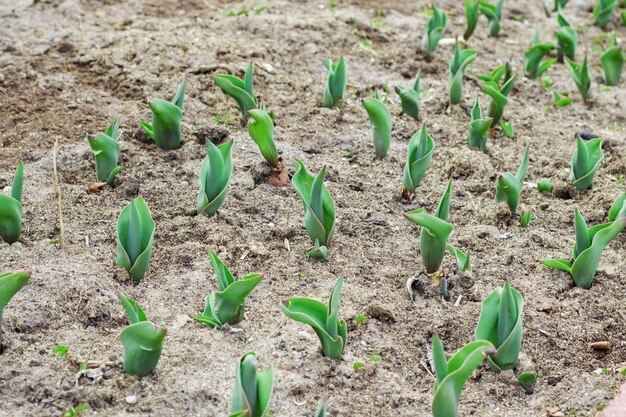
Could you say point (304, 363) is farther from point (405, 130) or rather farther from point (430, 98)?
point (430, 98)

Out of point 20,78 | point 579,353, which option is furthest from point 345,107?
point 579,353

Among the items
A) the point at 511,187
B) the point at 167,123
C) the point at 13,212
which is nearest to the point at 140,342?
the point at 13,212

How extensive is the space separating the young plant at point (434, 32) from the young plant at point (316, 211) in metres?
1.69

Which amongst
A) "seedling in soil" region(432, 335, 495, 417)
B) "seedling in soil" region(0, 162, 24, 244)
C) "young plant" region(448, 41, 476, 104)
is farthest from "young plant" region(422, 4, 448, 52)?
"seedling in soil" region(432, 335, 495, 417)

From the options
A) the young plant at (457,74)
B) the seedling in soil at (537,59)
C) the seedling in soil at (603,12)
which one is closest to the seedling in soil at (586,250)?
the young plant at (457,74)

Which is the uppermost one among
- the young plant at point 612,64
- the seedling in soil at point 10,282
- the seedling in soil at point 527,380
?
the seedling in soil at point 10,282

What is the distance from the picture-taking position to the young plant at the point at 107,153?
10.8ft

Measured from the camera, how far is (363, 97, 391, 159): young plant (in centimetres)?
354

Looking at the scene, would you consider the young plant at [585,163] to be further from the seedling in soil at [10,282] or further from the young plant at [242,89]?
the seedling in soil at [10,282]

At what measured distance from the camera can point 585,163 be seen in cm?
355

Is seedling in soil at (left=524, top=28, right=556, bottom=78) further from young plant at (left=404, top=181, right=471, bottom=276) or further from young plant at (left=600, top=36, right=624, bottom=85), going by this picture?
young plant at (left=404, top=181, right=471, bottom=276)

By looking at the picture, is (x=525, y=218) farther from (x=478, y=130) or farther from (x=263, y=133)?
(x=263, y=133)

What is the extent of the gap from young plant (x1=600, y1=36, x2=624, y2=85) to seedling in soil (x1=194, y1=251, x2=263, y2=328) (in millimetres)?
2519

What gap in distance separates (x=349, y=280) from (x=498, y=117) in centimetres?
134
